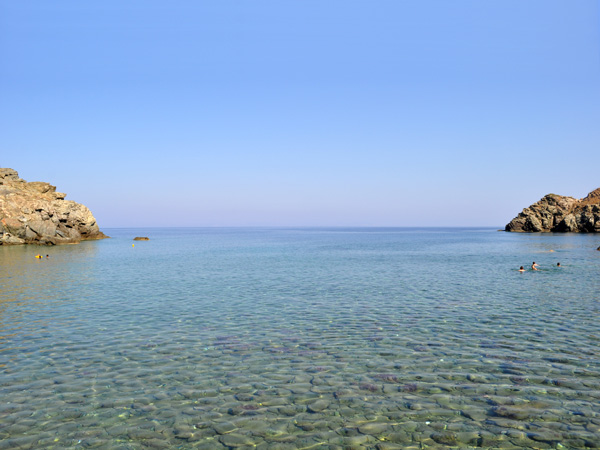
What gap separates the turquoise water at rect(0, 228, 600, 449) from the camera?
11.3m

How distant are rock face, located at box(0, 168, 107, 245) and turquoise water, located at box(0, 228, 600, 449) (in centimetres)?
9072

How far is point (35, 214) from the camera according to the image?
11300 cm

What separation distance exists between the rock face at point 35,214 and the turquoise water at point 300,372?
9072 centimetres

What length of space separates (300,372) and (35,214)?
124 meters

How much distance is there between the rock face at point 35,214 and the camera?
108 metres

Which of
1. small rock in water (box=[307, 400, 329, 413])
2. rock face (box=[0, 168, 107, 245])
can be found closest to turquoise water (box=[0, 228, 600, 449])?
small rock in water (box=[307, 400, 329, 413])

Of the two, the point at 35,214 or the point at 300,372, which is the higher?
the point at 35,214

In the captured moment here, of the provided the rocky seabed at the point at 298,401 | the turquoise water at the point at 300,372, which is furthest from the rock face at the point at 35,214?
the rocky seabed at the point at 298,401

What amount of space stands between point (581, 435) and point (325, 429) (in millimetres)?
7192

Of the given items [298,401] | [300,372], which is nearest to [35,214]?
[300,372]

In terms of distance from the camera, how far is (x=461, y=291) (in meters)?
36.6

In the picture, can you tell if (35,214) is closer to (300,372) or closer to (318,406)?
(300,372)

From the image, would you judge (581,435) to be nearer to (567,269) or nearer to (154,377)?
(154,377)

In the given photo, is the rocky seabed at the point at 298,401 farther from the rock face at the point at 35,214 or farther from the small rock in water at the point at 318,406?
the rock face at the point at 35,214
